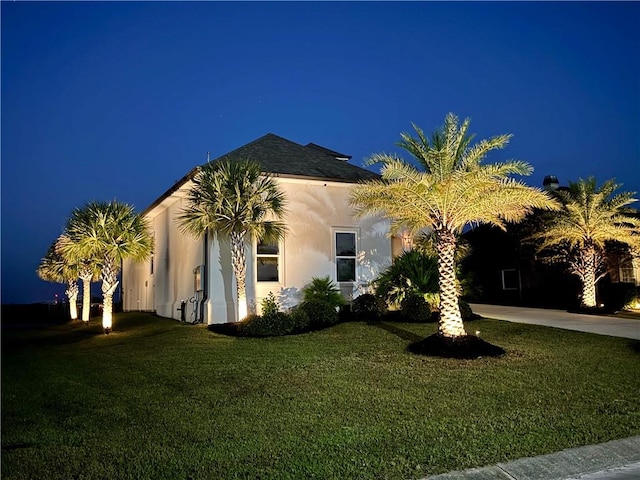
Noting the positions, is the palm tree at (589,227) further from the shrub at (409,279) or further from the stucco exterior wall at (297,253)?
the stucco exterior wall at (297,253)

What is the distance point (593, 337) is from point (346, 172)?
9755 mm

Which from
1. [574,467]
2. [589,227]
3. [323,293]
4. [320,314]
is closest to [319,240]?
[323,293]

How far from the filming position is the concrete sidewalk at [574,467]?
4.86 meters

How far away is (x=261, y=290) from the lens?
55.8 ft

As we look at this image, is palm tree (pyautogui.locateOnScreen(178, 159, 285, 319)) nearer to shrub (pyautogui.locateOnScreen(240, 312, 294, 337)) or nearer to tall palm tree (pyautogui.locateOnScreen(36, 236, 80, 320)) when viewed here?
shrub (pyautogui.locateOnScreen(240, 312, 294, 337))

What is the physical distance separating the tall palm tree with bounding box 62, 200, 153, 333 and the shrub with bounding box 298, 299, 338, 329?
21.1 ft

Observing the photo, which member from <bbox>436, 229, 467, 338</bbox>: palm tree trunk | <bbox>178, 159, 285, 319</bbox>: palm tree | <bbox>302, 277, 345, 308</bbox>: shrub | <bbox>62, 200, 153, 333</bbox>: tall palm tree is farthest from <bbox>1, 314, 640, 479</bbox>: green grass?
<bbox>62, 200, 153, 333</bbox>: tall palm tree

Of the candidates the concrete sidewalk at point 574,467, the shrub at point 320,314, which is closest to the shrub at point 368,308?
the shrub at point 320,314

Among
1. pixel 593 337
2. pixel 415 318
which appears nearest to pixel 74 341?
pixel 415 318

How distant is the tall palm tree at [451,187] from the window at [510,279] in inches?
613

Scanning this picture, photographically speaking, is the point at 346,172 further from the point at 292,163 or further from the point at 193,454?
the point at 193,454

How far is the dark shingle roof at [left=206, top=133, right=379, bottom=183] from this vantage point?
17.8 m

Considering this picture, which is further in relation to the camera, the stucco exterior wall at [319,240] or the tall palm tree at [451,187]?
the stucco exterior wall at [319,240]

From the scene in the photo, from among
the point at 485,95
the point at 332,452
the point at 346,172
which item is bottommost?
the point at 332,452
